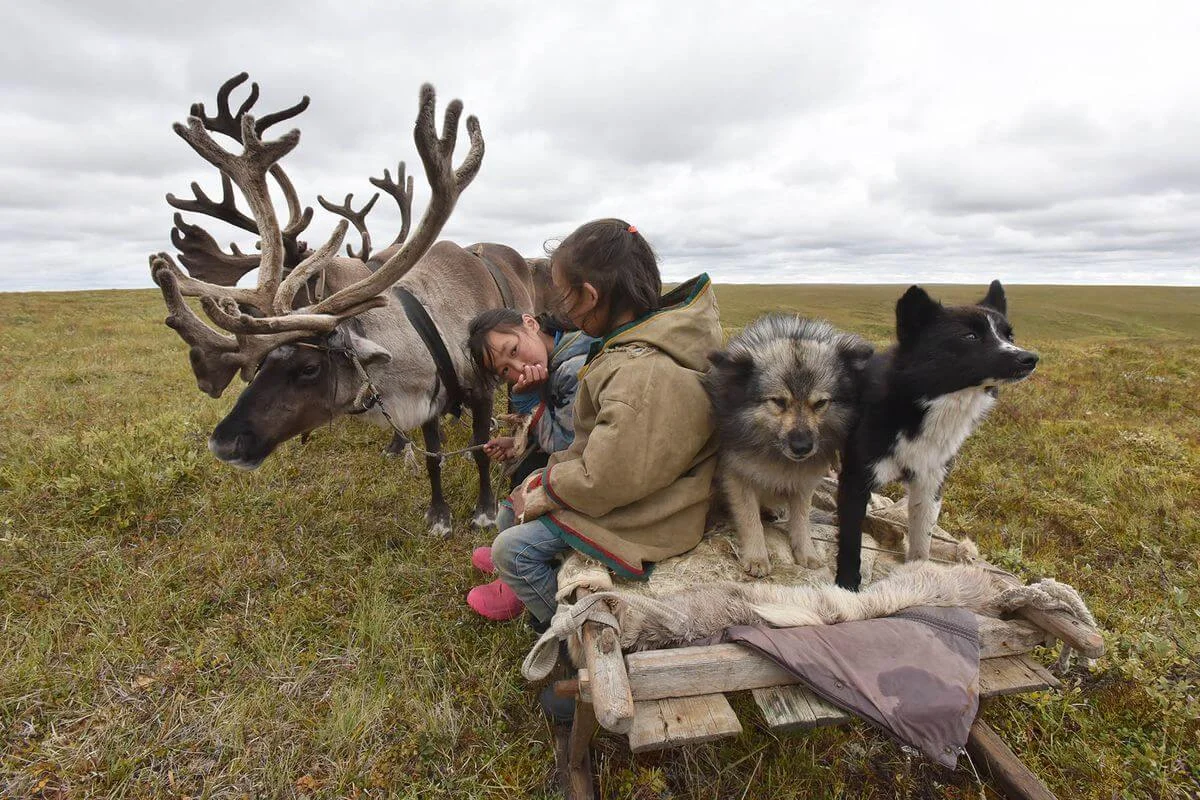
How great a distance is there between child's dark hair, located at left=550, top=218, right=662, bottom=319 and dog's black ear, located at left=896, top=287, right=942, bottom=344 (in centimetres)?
139

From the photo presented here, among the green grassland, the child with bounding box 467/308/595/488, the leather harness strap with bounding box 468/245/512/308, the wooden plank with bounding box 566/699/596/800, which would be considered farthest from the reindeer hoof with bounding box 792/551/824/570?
the leather harness strap with bounding box 468/245/512/308

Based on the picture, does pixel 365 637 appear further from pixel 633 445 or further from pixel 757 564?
pixel 757 564

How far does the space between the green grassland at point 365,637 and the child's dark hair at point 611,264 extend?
257cm

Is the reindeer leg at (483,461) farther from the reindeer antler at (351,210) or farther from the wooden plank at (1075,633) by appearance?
the wooden plank at (1075,633)

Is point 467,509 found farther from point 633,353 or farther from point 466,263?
point 633,353

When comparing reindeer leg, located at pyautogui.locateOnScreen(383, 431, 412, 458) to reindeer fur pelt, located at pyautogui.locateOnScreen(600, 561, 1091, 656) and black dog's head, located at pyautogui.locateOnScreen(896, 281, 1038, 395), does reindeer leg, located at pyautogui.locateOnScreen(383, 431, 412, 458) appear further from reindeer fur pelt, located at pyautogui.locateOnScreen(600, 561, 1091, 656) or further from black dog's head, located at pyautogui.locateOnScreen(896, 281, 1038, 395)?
black dog's head, located at pyautogui.locateOnScreen(896, 281, 1038, 395)

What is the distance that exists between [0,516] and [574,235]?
19.9 ft

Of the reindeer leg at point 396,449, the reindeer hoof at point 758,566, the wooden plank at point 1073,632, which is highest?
the wooden plank at point 1073,632

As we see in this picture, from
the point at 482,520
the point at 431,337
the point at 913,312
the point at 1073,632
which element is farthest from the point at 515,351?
the point at 1073,632

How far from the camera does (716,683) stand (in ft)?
8.01

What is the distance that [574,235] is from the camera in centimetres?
347

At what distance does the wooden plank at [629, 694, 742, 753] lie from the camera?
223 cm

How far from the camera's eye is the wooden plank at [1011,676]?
8.46 feet

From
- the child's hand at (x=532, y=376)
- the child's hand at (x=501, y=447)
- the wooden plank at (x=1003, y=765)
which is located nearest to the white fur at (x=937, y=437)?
the wooden plank at (x=1003, y=765)
